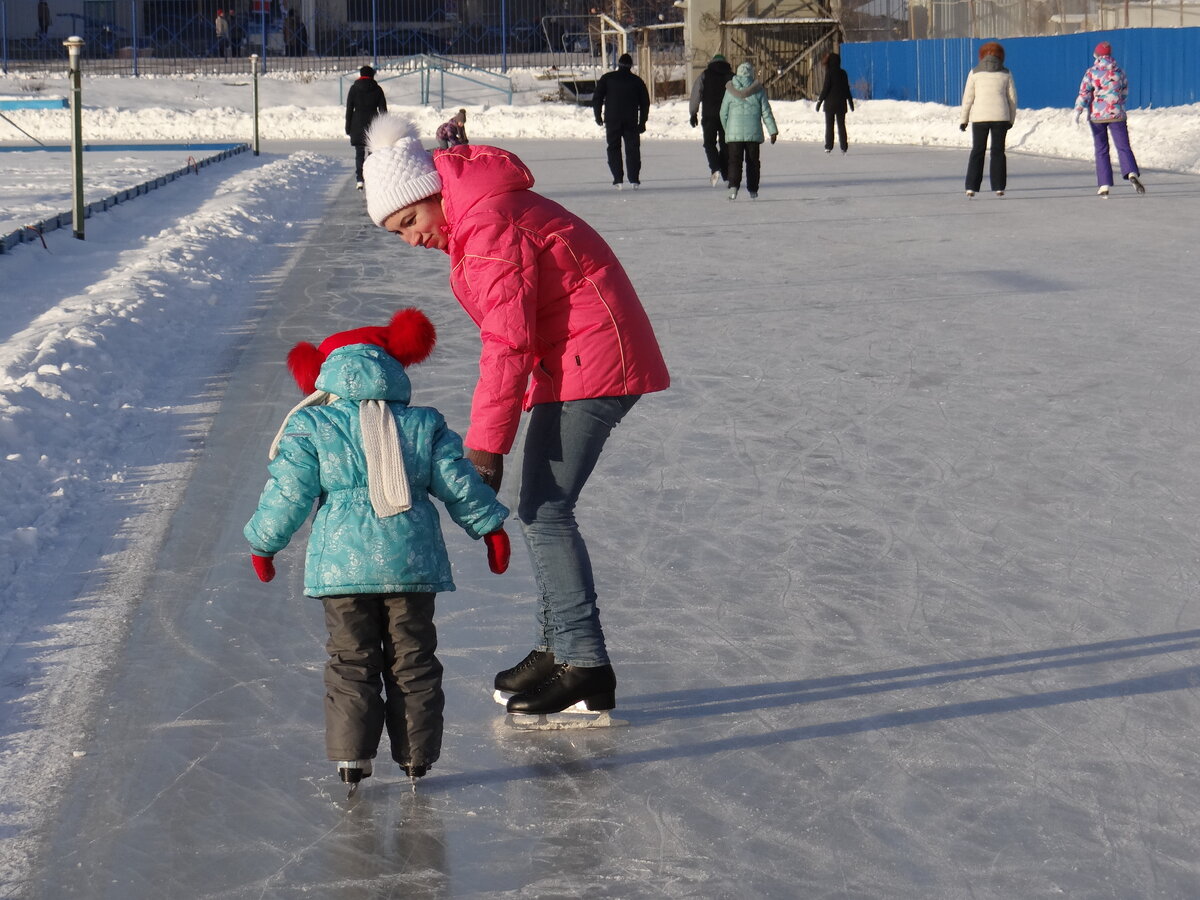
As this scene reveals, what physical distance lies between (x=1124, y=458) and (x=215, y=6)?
41517 millimetres

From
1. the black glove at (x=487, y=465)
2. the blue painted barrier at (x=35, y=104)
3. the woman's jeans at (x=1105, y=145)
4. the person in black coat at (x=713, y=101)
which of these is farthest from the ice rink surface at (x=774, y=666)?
the blue painted barrier at (x=35, y=104)

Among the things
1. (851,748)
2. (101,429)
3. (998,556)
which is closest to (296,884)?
(851,748)

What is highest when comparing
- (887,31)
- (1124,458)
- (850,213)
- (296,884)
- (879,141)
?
(887,31)

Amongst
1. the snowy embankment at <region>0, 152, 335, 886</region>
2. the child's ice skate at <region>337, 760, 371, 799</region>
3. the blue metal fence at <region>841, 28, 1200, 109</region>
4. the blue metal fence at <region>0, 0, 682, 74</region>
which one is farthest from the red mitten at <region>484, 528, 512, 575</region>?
the blue metal fence at <region>0, 0, 682, 74</region>

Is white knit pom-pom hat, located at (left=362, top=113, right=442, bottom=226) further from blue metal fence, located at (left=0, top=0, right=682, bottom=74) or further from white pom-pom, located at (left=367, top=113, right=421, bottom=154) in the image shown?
blue metal fence, located at (left=0, top=0, right=682, bottom=74)

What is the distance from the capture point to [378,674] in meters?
2.95

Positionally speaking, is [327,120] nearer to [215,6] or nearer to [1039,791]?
[215,6]

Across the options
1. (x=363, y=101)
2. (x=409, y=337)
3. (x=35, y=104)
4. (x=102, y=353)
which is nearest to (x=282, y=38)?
(x=35, y=104)

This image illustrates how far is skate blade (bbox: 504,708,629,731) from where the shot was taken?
3355mm

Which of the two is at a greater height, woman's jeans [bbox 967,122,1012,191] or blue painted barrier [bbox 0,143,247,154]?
blue painted barrier [bbox 0,143,247,154]

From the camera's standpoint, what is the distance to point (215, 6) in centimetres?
4338

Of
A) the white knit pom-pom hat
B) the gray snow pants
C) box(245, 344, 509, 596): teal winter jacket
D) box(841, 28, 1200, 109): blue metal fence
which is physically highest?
box(841, 28, 1200, 109): blue metal fence

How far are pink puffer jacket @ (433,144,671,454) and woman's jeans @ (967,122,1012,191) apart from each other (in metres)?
12.6

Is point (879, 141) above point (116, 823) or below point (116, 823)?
above
